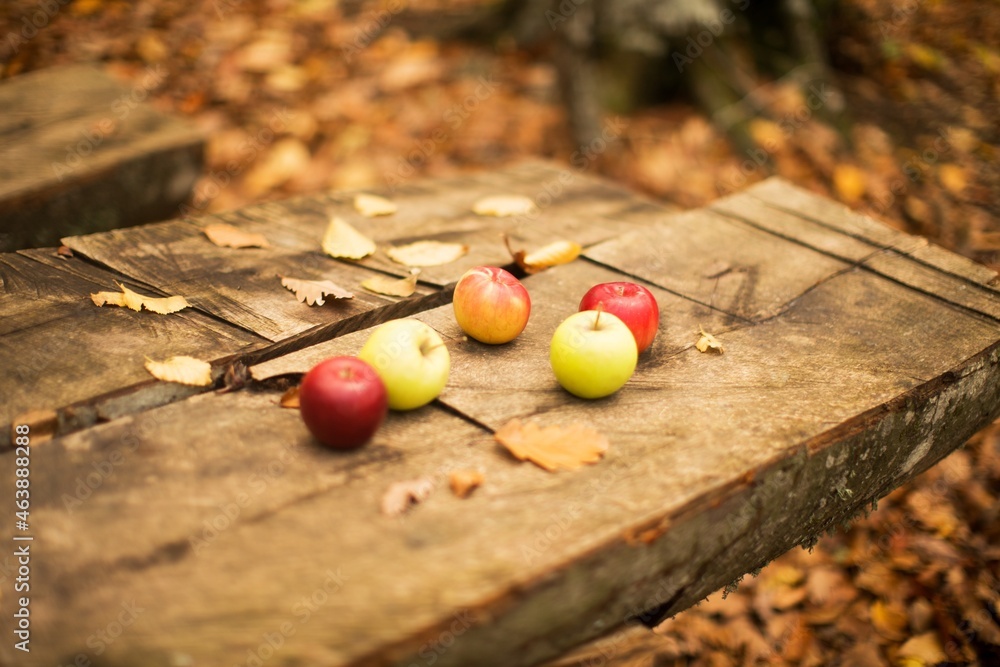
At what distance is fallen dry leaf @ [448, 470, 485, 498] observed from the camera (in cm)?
127

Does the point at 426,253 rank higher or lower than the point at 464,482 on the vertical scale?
higher

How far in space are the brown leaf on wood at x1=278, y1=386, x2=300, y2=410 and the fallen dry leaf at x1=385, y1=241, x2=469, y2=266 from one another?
645 millimetres

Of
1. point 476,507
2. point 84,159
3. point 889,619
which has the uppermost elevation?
point 84,159

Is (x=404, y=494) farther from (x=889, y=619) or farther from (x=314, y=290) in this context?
(x=889, y=619)

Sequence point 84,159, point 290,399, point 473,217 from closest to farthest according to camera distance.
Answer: point 290,399, point 473,217, point 84,159

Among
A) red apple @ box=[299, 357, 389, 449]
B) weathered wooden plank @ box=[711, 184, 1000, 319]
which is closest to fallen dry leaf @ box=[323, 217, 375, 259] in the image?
red apple @ box=[299, 357, 389, 449]

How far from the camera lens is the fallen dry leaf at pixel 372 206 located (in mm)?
2365

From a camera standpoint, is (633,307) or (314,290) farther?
(314,290)

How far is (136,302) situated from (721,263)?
1.45m

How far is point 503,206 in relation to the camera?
247 centimetres

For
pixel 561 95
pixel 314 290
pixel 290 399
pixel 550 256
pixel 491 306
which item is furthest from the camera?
pixel 561 95

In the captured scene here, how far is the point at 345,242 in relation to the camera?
2121 millimetres

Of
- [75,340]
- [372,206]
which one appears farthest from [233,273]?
[372,206]

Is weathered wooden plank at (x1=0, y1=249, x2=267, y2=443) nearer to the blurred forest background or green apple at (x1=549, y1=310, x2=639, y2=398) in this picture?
green apple at (x1=549, y1=310, x2=639, y2=398)
